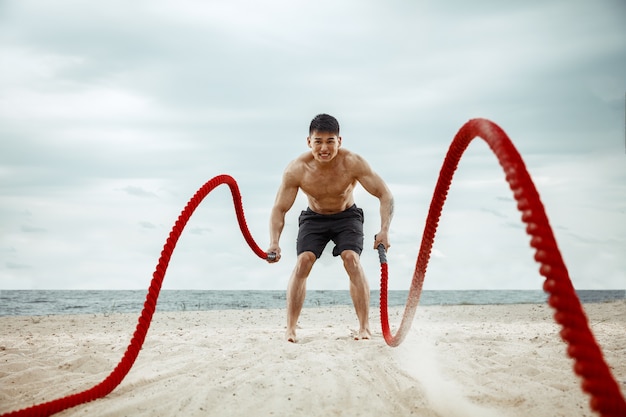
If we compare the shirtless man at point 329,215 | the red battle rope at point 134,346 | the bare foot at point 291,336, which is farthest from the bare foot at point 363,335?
the red battle rope at point 134,346

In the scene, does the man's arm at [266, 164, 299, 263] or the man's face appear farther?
the man's arm at [266, 164, 299, 263]

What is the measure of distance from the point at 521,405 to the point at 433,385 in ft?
1.84

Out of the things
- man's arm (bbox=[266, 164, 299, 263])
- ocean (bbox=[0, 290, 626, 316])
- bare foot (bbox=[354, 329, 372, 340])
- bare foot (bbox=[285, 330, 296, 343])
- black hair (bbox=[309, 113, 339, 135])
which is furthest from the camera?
ocean (bbox=[0, 290, 626, 316])

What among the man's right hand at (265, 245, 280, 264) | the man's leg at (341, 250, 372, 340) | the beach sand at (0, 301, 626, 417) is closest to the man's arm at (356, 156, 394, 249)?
the man's leg at (341, 250, 372, 340)

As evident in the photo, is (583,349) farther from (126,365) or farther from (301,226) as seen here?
(301,226)

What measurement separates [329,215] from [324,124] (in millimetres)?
1106

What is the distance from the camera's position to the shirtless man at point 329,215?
201 inches

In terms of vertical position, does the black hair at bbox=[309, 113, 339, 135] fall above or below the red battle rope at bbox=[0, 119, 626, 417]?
above

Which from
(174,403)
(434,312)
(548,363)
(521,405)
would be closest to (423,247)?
(521,405)

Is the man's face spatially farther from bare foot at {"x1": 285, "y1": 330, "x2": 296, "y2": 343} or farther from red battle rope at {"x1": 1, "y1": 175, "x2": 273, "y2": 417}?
bare foot at {"x1": 285, "y1": 330, "x2": 296, "y2": 343}

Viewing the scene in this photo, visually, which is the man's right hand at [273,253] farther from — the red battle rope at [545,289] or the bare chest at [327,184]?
the red battle rope at [545,289]

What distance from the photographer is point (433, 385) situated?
323 cm

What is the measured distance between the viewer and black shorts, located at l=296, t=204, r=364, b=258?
5.25 meters

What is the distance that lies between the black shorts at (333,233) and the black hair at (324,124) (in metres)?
1.03
